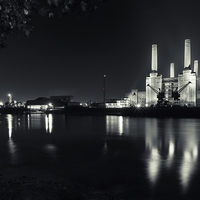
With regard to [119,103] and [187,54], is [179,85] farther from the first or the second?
[119,103]

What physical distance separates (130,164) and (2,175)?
478cm

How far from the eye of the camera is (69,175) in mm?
6781

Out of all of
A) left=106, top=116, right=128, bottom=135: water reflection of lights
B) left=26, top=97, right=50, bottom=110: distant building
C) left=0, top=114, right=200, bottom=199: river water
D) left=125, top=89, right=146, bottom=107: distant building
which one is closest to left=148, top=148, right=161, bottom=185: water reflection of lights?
left=0, top=114, right=200, bottom=199: river water

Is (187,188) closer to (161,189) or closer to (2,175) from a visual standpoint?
(161,189)

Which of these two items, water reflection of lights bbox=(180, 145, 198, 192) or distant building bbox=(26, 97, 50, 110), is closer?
water reflection of lights bbox=(180, 145, 198, 192)

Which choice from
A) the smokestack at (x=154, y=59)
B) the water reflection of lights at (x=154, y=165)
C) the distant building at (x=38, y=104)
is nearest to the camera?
the water reflection of lights at (x=154, y=165)

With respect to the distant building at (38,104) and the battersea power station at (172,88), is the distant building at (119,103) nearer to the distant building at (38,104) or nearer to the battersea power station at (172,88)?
the battersea power station at (172,88)

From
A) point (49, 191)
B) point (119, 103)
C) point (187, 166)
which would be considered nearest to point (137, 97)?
point (119, 103)

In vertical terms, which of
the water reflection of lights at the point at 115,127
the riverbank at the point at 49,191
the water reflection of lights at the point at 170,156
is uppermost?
the riverbank at the point at 49,191

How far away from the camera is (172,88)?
312ft

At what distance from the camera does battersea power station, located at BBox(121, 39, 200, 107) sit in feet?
283

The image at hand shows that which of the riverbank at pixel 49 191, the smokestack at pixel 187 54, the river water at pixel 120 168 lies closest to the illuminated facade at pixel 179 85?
the smokestack at pixel 187 54

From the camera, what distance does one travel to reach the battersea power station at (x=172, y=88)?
8614 cm

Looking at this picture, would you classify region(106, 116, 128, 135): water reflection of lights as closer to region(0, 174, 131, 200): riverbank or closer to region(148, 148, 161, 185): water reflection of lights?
region(148, 148, 161, 185): water reflection of lights
